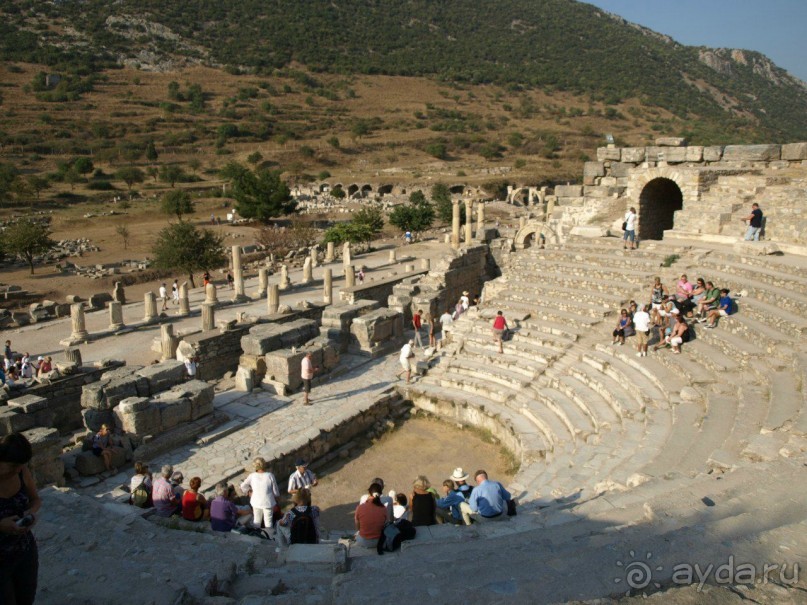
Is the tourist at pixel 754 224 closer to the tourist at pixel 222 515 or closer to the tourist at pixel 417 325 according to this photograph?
the tourist at pixel 417 325

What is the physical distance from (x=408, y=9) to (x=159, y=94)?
57092 millimetres

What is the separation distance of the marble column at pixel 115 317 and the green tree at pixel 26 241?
1508 cm

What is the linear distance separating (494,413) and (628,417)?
9.12ft

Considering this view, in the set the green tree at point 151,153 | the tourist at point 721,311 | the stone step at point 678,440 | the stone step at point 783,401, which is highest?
the green tree at point 151,153

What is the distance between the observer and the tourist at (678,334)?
11.9 metres

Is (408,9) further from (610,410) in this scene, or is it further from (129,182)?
(610,410)

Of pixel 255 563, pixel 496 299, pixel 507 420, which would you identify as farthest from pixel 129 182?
pixel 255 563

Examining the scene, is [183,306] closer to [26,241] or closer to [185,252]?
[185,252]

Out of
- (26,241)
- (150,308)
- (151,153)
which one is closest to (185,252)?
(150,308)

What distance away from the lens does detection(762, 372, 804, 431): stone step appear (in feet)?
27.4

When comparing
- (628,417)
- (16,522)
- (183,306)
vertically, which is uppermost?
(16,522)

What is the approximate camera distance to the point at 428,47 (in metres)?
108

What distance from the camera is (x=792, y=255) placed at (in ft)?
47.8

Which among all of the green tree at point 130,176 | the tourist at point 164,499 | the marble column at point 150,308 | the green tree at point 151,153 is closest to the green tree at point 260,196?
the green tree at point 130,176
